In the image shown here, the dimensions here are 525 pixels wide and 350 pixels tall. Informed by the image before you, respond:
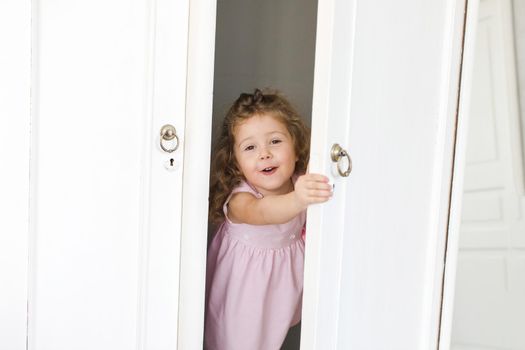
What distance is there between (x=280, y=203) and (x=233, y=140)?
0.31 meters

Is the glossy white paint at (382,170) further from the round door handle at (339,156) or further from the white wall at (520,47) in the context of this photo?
the white wall at (520,47)

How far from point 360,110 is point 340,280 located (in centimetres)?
37

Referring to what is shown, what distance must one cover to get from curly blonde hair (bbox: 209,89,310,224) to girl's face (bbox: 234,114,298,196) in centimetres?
3

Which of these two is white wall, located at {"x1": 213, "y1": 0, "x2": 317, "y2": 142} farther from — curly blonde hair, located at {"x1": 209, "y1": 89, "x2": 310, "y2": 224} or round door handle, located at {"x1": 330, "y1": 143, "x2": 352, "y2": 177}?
round door handle, located at {"x1": 330, "y1": 143, "x2": 352, "y2": 177}

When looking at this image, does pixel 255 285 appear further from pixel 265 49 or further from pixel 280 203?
pixel 265 49

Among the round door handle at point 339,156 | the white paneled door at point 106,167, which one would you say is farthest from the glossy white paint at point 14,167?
the round door handle at point 339,156

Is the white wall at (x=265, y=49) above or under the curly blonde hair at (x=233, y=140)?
above

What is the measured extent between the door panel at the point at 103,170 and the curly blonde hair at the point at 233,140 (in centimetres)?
32

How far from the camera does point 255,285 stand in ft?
5.64

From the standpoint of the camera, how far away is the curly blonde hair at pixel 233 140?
5.75 feet

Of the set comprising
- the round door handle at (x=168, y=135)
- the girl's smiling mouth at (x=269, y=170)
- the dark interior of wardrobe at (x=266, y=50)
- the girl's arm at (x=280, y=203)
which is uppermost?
the dark interior of wardrobe at (x=266, y=50)

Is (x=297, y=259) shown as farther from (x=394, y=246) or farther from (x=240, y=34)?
(x=240, y=34)

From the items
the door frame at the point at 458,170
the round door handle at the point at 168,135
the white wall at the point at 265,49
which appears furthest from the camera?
the white wall at the point at 265,49

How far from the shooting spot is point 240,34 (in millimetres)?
2107
